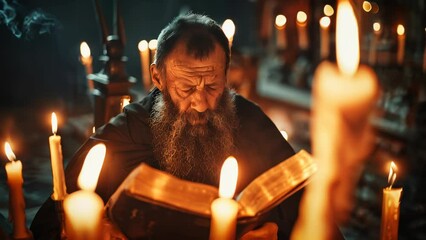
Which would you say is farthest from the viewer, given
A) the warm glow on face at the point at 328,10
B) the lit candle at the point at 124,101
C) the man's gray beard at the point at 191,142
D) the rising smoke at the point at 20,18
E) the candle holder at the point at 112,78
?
the warm glow on face at the point at 328,10

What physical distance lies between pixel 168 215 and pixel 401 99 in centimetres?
507

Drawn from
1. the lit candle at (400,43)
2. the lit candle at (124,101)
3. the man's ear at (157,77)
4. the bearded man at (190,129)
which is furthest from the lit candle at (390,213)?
the lit candle at (400,43)

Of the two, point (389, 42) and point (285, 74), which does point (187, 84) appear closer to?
point (389, 42)

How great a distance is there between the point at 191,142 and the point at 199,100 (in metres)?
0.31

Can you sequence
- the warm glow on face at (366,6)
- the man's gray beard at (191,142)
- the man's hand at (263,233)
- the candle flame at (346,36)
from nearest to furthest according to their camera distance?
the man's hand at (263,233)
the man's gray beard at (191,142)
the candle flame at (346,36)
the warm glow on face at (366,6)

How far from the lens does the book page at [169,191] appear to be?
6.16 ft

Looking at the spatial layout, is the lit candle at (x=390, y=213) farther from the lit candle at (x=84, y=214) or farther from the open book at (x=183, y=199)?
the lit candle at (x=84, y=214)

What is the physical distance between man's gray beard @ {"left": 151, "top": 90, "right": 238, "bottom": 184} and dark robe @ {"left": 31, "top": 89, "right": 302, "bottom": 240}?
7 centimetres

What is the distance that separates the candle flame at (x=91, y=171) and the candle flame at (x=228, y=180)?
44 cm

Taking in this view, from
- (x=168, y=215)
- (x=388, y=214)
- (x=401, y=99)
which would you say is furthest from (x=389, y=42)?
(x=168, y=215)

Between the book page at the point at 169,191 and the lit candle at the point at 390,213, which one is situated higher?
the book page at the point at 169,191

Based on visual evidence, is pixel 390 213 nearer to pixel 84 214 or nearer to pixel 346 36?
pixel 84 214

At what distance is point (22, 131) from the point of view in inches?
212

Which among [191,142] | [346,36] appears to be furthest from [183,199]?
[346,36]
